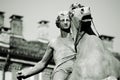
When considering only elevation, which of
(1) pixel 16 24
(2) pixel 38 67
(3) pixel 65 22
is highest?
(3) pixel 65 22

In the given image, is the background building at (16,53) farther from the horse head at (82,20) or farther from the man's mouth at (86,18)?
the man's mouth at (86,18)

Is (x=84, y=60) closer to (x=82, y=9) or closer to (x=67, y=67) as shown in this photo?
(x=82, y=9)

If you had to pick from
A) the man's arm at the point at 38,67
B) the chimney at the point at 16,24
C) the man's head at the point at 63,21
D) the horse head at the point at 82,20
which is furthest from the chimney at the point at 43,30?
the horse head at the point at 82,20

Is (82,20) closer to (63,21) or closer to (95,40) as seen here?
(95,40)

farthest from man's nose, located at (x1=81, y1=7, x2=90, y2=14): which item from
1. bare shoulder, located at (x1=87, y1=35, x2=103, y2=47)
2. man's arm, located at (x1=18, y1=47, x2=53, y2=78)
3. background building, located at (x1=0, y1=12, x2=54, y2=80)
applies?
background building, located at (x1=0, y1=12, x2=54, y2=80)

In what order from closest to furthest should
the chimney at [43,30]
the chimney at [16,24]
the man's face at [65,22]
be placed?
the man's face at [65,22]
the chimney at [16,24]
the chimney at [43,30]

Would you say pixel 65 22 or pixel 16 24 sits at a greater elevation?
pixel 65 22

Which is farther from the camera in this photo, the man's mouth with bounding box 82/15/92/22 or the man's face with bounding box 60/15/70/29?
the man's face with bounding box 60/15/70/29

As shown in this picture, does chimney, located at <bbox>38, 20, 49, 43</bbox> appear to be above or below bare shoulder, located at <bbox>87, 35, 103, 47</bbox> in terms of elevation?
below

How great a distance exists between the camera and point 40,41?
117ft

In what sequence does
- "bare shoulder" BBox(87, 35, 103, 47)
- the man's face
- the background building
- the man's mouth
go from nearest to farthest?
"bare shoulder" BBox(87, 35, 103, 47) < the man's mouth < the man's face < the background building

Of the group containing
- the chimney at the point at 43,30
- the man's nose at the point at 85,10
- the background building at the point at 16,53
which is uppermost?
the man's nose at the point at 85,10

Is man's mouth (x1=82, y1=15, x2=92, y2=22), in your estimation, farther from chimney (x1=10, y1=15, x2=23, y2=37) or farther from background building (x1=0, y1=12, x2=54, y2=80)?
chimney (x1=10, y1=15, x2=23, y2=37)

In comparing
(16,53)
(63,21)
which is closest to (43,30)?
(16,53)
